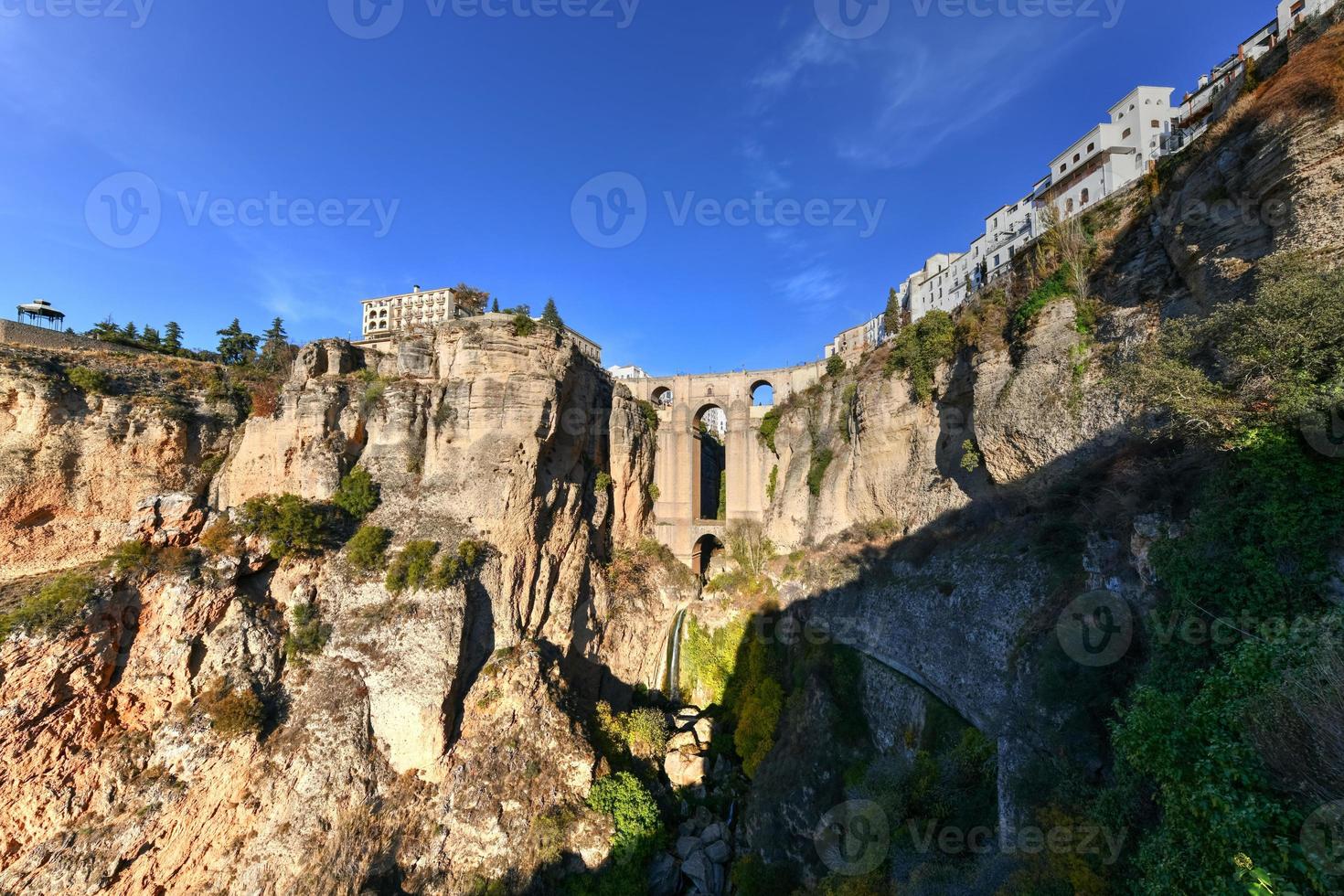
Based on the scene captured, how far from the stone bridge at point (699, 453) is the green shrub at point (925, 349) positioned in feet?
23.2

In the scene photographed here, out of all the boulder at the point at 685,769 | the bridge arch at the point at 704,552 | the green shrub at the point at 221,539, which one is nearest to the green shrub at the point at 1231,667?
the boulder at the point at 685,769

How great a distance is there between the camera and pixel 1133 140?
22.4m

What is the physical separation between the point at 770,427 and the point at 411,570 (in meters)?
17.8

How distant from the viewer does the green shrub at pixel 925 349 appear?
18625 millimetres

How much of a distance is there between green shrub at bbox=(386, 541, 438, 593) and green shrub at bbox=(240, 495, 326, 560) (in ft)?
8.88

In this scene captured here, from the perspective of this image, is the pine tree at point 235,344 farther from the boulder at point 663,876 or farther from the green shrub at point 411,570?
the boulder at point 663,876

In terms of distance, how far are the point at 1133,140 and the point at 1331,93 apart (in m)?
18.4

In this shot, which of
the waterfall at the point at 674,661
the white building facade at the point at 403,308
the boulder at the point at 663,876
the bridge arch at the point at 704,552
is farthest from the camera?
the white building facade at the point at 403,308

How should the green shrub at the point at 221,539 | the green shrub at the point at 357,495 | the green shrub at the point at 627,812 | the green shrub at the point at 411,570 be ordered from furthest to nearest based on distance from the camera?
the green shrub at the point at 357,495, the green shrub at the point at 411,570, the green shrub at the point at 221,539, the green shrub at the point at 627,812

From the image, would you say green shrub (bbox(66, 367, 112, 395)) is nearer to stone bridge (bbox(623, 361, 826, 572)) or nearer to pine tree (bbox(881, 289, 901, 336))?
stone bridge (bbox(623, 361, 826, 572))

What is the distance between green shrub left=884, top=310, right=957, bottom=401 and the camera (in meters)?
18.6

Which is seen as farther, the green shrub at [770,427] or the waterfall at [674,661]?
the green shrub at [770,427]

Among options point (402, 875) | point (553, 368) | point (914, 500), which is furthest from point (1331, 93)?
point (402, 875)

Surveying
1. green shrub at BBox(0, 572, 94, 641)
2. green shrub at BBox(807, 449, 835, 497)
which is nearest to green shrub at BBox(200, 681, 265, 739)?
green shrub at BBox(0, 572, 94, 641)
